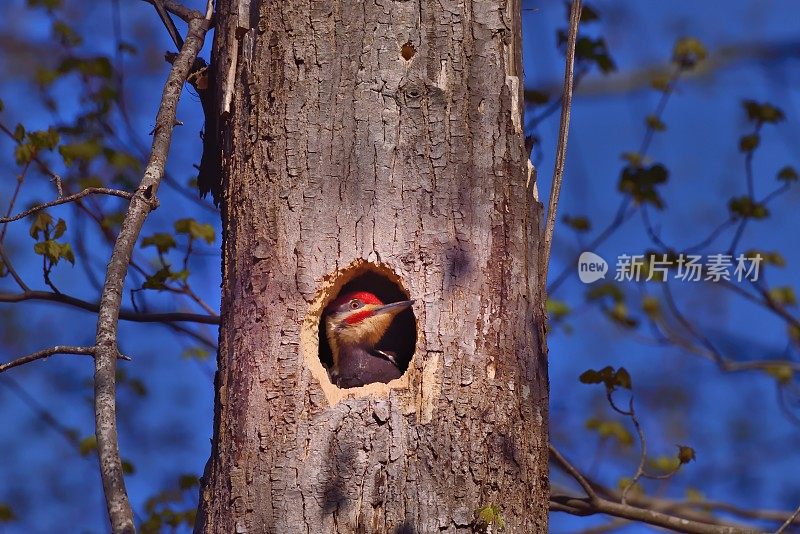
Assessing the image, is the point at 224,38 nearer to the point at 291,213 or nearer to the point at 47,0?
the point at 291,213

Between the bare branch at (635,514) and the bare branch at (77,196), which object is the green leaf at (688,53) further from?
the bare branch at (77,196)

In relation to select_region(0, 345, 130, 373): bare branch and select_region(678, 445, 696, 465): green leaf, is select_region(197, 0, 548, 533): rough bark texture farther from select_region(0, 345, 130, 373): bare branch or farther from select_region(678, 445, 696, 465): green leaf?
select_region(678, 445, 696, 465): green leaf

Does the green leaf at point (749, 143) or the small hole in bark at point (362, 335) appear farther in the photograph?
the green leaf at point (749, 143)

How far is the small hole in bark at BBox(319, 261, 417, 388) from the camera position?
4.34 meters

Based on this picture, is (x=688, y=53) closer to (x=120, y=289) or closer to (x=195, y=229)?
(x=195, y=229)

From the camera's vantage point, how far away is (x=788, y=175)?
618cm

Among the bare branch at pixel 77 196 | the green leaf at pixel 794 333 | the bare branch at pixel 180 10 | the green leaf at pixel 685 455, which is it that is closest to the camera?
the bare branch at pixel 77 196

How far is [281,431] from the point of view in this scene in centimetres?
326

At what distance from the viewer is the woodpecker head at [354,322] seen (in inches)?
180

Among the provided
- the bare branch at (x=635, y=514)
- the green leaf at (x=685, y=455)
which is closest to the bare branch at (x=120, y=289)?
the bare branch at (x=635, y=514)

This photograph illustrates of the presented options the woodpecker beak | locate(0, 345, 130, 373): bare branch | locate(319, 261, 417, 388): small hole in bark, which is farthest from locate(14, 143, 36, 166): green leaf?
locate(0, 345, 130, 373): bare branch

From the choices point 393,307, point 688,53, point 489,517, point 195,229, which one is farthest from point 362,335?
point 688,53

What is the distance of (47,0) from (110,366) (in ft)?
12.9

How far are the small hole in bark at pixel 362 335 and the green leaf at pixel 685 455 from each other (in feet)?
4.21
